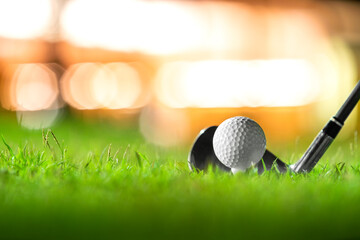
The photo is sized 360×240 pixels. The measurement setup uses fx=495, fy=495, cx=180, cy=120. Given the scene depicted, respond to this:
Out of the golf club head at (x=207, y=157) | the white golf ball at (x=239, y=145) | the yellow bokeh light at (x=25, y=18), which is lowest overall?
the golf club head at (x=207, y=157)

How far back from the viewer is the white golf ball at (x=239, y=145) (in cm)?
252

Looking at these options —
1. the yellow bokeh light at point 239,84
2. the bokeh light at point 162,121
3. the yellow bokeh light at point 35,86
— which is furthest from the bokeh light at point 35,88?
the yellow bokeh light at point 239,84

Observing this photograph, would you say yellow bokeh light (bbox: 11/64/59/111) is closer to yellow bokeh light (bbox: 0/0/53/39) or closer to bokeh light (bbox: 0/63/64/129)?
bokeh light (bbox: 0/63/64/129)

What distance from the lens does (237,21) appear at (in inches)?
285

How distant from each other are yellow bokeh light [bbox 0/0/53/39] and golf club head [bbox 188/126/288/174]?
5.58 m

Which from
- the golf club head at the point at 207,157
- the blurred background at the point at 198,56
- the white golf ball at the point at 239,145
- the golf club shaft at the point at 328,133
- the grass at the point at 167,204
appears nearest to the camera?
the grass at the point at 167,204

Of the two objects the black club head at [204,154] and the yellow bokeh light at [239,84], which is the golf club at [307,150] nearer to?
the black club head at [204,154]

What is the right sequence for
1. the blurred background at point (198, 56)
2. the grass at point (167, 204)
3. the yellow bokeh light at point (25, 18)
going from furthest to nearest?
the yellow bokeh light at point (25, 18)
the blurred background at point (198, 56)
the grass at point (167, 204)

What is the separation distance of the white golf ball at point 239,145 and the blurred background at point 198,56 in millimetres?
3953

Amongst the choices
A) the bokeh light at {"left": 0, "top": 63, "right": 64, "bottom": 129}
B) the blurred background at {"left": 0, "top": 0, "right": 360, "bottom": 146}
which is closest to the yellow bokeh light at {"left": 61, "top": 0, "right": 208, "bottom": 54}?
the blurred background at {"left": 0, "top": 0, "right": 360, "bottom": 146}

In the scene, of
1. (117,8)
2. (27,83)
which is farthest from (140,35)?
(27,83)

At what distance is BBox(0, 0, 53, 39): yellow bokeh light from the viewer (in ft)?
24.5

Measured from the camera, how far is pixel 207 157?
8.88 ft

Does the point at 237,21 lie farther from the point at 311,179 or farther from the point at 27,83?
the point at 311,179
